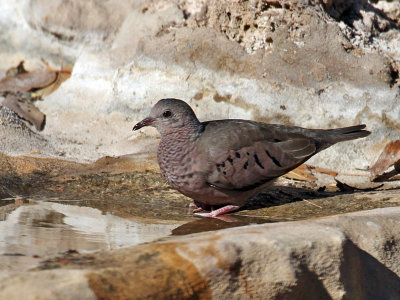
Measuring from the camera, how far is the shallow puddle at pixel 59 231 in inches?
118

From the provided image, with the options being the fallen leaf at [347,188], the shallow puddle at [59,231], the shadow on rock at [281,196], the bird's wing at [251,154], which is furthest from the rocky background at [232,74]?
the shallow puddle at [59,231]

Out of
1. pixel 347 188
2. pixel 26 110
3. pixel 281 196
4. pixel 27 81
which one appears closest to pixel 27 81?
pixel 27 81

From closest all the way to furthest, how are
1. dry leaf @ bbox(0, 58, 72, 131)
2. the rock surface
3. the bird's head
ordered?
the rock surface, the bird's head, dry leaf @ bbox(0, 58, 72, 131)

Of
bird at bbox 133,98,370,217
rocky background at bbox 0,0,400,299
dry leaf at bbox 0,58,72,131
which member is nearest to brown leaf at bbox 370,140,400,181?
rocky background at bbox 0,0,400,299

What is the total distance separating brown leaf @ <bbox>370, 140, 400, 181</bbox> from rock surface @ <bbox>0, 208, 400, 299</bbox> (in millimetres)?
2225

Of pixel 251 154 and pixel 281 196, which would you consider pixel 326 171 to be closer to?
pixel 281 196

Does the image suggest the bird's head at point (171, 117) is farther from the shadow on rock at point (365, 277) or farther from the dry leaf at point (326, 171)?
the shadow on rock at point (365, 277)

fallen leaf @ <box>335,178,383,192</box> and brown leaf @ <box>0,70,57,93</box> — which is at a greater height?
brown leaf @ <box>0,70,57,93</box>

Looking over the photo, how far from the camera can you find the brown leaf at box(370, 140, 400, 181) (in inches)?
219

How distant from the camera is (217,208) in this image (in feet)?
16.3

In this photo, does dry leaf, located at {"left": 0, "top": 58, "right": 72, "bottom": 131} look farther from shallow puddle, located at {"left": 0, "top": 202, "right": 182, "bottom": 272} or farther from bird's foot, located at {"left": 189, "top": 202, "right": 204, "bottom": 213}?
shallow puddle, located at {"left": 0, "top": 202, "right": 182, "bottom": 272}

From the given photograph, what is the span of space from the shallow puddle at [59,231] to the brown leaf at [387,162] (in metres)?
2.25

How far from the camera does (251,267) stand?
9.18 feet

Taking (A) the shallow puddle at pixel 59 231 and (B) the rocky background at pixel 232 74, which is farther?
(B) the rocky background at pixel 232 74
